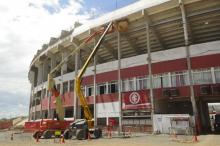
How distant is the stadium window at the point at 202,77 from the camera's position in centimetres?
2825

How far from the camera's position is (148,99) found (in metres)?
31.0

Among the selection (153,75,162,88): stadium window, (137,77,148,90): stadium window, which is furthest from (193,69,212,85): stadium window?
(137,77,148,90): stadium window

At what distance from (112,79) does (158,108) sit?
766 cm

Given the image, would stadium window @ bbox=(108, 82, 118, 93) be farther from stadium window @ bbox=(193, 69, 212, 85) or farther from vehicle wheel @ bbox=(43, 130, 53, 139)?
vehicle wheel @ bbox=(43, 130, 53, 139)

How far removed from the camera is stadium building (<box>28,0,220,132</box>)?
28.8 meters

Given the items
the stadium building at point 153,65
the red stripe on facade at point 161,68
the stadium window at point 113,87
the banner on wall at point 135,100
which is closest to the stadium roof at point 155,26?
the stadium building at point 153,65

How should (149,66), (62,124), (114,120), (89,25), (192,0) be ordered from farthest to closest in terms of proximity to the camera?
(89,25) < (114,120) < (149,66) < (192,0) < (62,124)

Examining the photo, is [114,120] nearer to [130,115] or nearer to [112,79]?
[130,115]

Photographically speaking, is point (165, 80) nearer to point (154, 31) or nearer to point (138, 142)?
point (154, 31)

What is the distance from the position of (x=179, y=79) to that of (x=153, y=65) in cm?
381

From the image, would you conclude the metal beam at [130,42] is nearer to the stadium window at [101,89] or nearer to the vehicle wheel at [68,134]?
the stadium window at [101,89]

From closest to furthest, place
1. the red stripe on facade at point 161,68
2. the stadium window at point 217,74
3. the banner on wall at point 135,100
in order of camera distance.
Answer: the stadium window at point 217,74 < the red stripe on facade at point 161,68 < the banner on wall at point 135,100

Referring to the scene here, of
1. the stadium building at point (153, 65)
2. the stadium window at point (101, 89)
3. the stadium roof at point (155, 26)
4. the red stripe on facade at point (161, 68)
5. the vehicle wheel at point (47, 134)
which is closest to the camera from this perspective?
the vehicle wheel at point (47, 134)

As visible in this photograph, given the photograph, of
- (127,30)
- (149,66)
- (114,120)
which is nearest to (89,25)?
(127,30)
